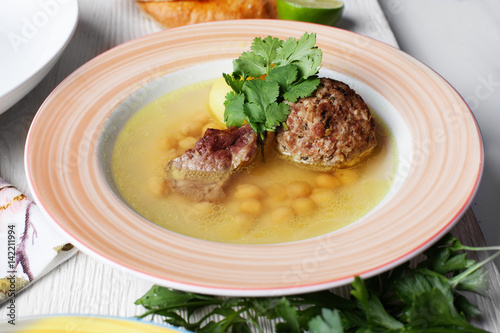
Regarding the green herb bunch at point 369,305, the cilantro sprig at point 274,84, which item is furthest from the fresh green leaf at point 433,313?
the cilantro sprig at point 274,84

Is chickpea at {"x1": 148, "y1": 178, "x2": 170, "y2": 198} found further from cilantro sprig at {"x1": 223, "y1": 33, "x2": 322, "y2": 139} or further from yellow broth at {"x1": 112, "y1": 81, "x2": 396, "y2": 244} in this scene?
cilantro sprig at {"x1": 223, "y1": 33, "x2": 322, "y2": 139}

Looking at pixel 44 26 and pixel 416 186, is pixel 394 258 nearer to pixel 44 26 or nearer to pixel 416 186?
pixel 416 186

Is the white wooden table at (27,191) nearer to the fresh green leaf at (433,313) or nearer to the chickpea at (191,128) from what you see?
the fresh green leaf at (433,313)

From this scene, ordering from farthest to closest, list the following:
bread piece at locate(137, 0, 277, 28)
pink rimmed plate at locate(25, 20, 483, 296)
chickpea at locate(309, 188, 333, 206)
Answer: bread piece at locate(137, 0, 277, 28), chickpea at locate(309, 188, 333, 206), pink rimmed plate at locate(25, 20, 483, 296)

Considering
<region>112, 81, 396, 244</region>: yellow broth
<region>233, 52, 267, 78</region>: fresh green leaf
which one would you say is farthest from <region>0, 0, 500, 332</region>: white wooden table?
<region>233, 52, 267, 78</region>: fresh green leaf

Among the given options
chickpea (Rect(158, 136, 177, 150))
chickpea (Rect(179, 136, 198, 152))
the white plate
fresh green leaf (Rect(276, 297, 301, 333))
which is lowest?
the white plate

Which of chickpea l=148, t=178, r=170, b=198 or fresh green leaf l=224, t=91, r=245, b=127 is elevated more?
fresh green leaf l=224, t=91, r=245, b=127

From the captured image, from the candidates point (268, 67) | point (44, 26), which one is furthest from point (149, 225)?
point (44, 26)
